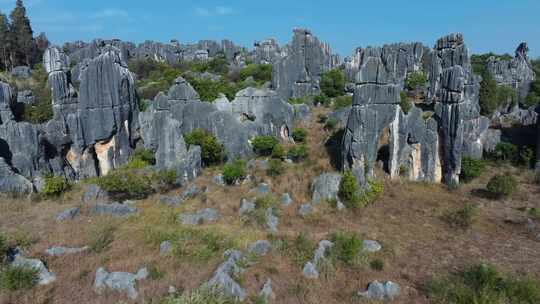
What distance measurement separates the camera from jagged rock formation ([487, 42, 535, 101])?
50.4 metres

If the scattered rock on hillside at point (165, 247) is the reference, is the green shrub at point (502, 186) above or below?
above

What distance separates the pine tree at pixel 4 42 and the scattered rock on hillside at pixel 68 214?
4926 centimetres

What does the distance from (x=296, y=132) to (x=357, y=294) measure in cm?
2003

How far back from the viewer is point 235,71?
61.8m

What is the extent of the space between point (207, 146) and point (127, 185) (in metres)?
6.66

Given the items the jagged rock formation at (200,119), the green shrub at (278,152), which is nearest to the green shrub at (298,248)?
the green shrub at (278,152)

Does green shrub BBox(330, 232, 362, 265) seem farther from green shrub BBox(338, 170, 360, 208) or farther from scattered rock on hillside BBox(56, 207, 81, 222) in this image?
scattered rock on hillside BBox(56, 207, 81, 222)

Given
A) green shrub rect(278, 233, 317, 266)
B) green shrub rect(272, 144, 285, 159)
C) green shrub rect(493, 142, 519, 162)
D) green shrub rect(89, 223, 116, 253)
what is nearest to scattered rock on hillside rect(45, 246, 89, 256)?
green shrub rect(89, 223, 116, 253)

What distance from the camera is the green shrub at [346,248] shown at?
15469 millimetres

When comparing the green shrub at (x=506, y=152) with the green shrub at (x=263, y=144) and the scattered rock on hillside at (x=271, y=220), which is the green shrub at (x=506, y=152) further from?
the scattered rock on hillside at (x=271, y=220)

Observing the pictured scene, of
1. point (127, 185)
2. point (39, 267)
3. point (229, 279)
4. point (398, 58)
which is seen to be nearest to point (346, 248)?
point (229, 279)

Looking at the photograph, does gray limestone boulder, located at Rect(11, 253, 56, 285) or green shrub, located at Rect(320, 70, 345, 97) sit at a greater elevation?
green shrub, located at Rect(320, 70, 345, 97)

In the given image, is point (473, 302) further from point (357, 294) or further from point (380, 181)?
point (380, 181)

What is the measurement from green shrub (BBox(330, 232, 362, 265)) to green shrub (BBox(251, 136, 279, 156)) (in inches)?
505
